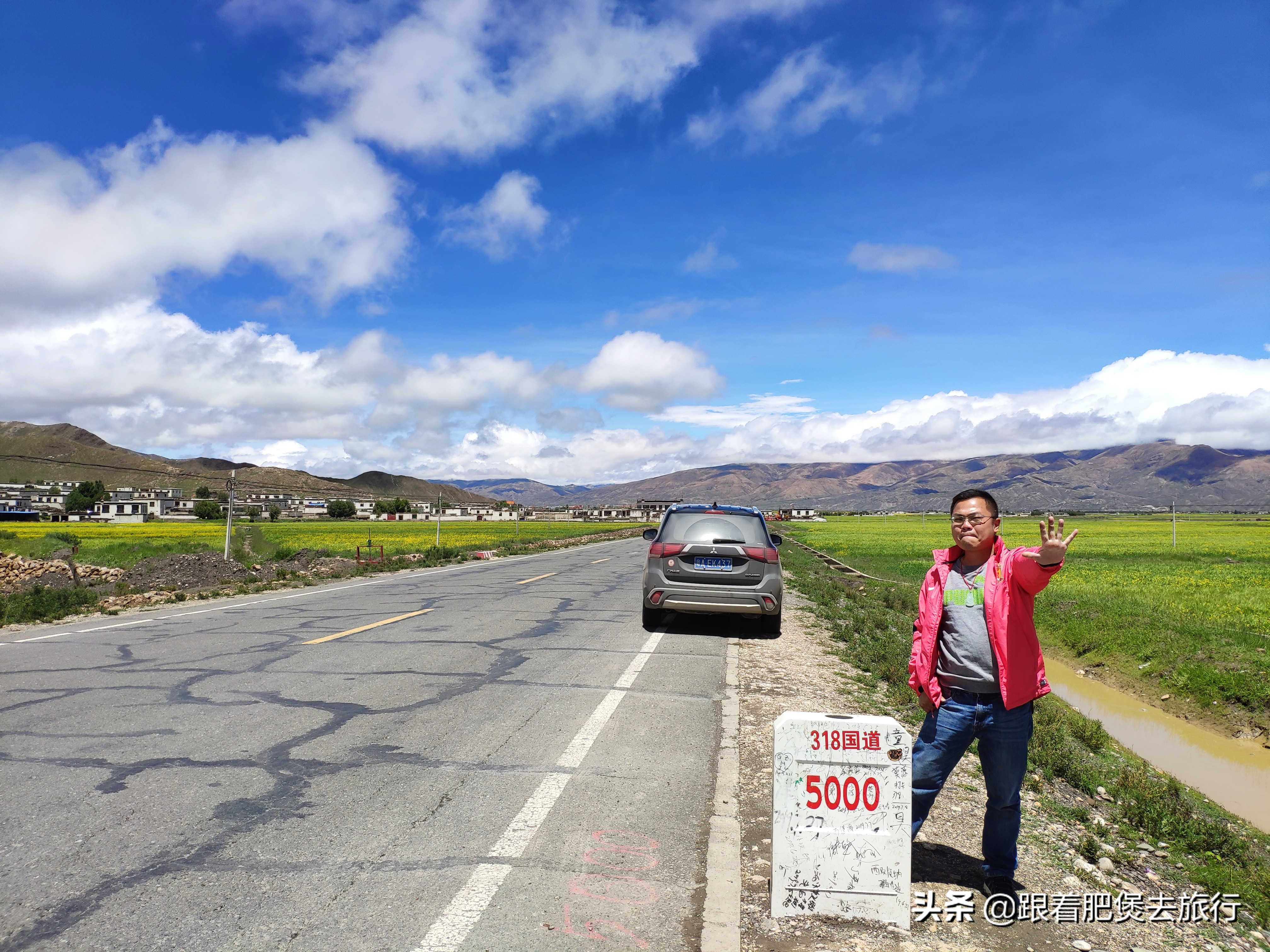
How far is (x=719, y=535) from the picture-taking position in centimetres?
1107

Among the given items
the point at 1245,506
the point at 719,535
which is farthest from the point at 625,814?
the point at 1245,506

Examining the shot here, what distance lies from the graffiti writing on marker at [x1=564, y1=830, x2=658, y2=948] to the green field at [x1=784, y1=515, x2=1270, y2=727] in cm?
1072

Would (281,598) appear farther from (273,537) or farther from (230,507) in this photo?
(273,537)

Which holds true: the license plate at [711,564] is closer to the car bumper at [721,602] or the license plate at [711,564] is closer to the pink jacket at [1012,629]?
the car bumper at [721,602]

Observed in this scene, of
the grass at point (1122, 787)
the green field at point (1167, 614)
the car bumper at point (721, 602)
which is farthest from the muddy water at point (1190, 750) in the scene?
the car bumper at point (721, 602)

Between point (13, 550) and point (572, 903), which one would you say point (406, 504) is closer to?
point (13, 550)

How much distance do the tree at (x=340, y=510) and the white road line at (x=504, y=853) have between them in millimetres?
148265

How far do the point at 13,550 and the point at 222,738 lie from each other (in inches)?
1490

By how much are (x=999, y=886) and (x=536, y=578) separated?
17.6 metres

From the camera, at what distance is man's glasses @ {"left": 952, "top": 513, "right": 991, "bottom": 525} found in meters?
3.65

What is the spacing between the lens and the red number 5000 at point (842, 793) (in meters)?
3.44

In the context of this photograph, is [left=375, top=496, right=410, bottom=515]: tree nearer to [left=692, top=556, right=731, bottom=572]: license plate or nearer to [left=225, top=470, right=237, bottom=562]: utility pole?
[left=225, top=470, right=237, bottom=562]: utility pole

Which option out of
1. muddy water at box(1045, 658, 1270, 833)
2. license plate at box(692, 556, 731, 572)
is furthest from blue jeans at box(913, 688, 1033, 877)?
license plate at box(692, 556, 731, 572)

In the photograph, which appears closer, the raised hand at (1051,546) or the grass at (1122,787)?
the raised hand at (1051,546)
